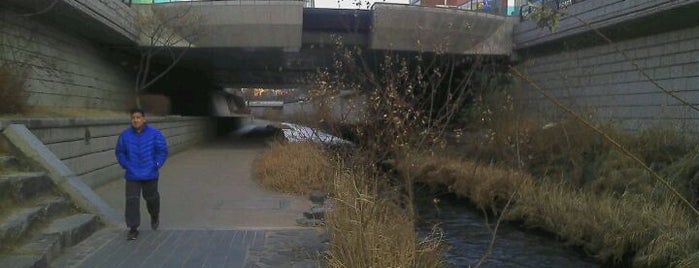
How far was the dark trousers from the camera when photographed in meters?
6.89

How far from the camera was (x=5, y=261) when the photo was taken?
515cm

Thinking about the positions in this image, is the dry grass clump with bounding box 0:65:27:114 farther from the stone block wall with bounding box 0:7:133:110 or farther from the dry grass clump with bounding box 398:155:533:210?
the dry grass clump with bounding box 398:155:533:210

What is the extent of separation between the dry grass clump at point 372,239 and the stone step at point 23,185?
10.3ft

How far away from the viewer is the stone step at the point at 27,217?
18.2 feet

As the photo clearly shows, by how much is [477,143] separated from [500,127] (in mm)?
834

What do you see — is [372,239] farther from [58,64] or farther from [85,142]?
[58,64]

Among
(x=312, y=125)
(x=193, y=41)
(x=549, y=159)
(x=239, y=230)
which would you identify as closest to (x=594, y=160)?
(x=549, y=159)

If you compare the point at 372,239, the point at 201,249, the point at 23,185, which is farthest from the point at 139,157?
the point at 372,239

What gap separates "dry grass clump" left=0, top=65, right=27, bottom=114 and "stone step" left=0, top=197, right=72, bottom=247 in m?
3.08

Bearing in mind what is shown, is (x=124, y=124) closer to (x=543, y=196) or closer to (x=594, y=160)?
(x=543, y=196)

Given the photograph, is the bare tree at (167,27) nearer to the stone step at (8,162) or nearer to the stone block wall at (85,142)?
the stone block wall at (85,142)

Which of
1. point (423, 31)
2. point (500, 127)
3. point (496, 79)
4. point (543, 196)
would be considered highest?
point (423, 31)

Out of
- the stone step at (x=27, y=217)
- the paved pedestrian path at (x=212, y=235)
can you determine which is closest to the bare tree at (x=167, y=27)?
the paved pedestrian path at (x=212, y=235)

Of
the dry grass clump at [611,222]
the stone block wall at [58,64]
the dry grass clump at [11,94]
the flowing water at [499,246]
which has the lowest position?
the flowing water at [499,246]
